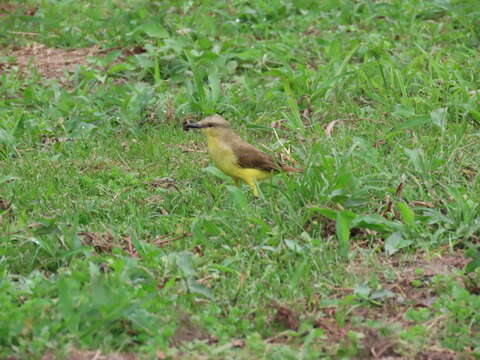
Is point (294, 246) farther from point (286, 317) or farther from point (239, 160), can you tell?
point (239, 160)

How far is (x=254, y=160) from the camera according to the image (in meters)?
6.91

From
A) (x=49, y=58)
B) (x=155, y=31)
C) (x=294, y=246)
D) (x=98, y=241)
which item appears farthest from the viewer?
(x=49, y=58)

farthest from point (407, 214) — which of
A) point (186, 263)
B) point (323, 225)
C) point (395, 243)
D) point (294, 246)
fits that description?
point (186, 263)

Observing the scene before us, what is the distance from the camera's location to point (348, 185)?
20.2 feet

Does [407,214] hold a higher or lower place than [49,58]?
higher

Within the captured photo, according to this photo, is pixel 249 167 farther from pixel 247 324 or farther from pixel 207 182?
pixel 247 324

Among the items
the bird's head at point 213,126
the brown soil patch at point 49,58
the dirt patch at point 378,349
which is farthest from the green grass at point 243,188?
the bird's head at point 213,126

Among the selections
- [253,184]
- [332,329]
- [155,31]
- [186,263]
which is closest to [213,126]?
[253,184]

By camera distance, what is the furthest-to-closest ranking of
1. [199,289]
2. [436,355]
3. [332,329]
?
1. [199,289]
2. [332,329]
3. [436,355]

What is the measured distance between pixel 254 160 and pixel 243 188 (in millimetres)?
291

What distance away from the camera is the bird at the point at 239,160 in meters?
6.91

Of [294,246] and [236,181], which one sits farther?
[236,181]

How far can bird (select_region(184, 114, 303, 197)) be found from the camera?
22.7 feet

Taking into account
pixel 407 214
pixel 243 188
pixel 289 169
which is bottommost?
pixel 243 188
